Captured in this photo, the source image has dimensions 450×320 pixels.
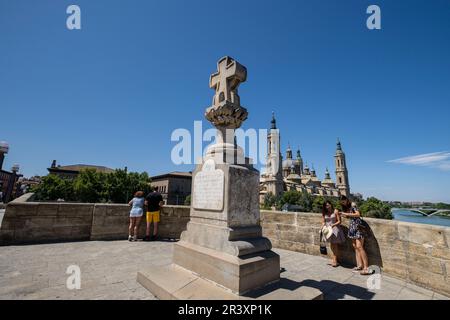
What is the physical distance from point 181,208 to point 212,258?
4590mm

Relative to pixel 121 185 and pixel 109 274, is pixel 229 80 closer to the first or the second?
pixel 109 274

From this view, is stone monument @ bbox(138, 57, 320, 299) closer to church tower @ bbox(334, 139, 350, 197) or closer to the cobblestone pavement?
the cobblestone pavement

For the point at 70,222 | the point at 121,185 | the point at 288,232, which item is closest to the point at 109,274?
the point at 70,222

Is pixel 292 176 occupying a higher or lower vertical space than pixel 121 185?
higher

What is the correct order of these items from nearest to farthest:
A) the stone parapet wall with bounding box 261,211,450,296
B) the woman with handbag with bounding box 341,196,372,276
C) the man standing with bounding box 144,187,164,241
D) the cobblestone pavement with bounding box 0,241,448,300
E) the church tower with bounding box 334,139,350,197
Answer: the cobblestone pavement with bounding box 0,241,448,300, the stone parapet wall with bounding box 261,211,450,296, the woman with handbag with bounding box 341,196,372,276, the man standing with bounding box 144,187,164,241, the church tower with bounding box 334,139,350,197

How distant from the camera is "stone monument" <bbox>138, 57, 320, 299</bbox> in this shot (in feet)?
8.64

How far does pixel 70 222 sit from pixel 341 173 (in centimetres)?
11592

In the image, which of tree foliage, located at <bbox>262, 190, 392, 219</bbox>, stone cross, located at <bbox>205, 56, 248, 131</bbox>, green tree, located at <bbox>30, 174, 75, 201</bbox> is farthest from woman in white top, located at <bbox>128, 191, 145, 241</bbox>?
tree foliage, located at <bbox>262, 190, 392, 219</bbox>

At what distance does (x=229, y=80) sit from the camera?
3883mm

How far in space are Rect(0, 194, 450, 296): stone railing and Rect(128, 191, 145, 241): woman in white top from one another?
0.36m

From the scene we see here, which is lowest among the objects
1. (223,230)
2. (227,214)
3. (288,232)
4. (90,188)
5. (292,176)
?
(288,232)

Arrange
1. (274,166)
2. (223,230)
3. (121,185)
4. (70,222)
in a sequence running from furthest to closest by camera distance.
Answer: (274,166)
(121,185)
(70,222)
(223,230)

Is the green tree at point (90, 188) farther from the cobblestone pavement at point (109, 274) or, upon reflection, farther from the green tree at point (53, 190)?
the cobblestone pavement at point (109, 274)
